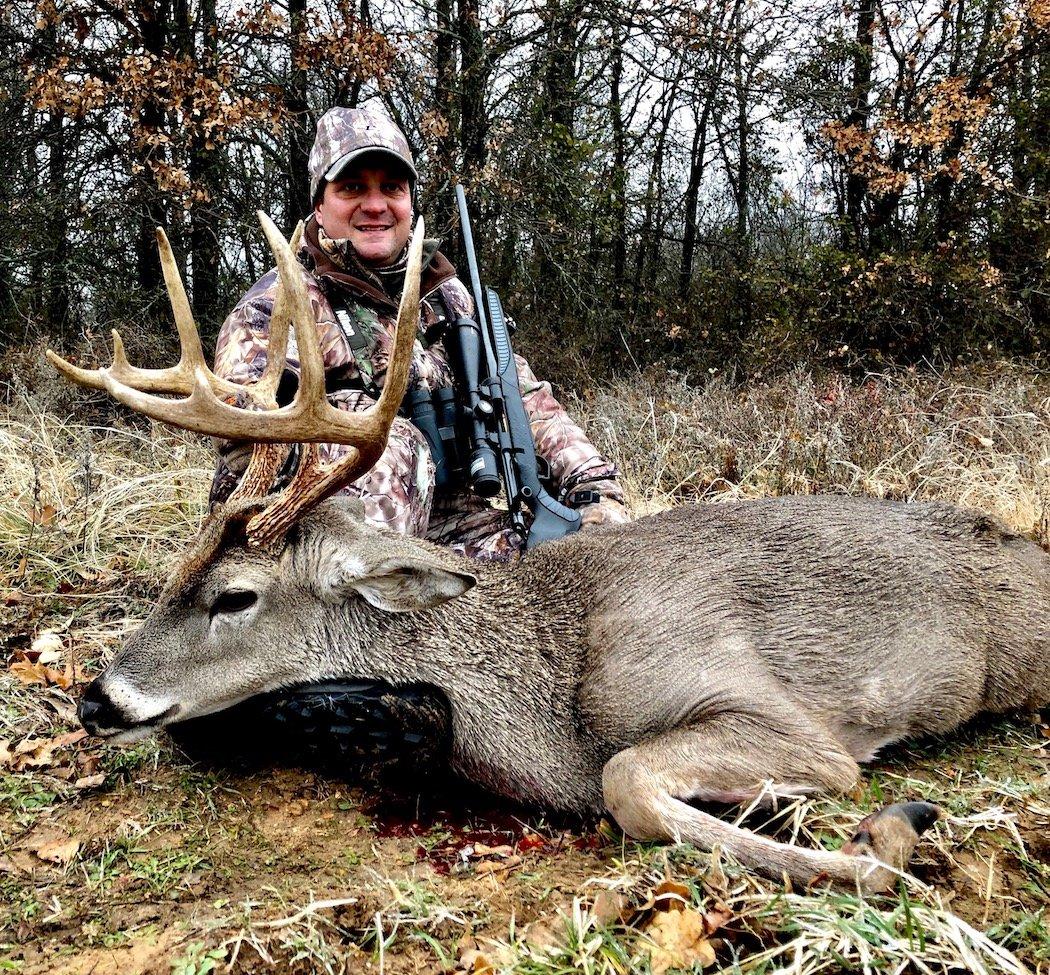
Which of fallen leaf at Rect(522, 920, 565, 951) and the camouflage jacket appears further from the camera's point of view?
the camouflage jacket

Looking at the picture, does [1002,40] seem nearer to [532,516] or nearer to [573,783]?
[532,516]

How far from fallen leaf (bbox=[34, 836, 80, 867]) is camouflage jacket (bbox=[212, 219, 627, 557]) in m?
1.25

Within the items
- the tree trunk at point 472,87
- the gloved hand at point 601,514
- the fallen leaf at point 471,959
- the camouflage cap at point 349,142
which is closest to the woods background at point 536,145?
the tree trunk at point 472,87

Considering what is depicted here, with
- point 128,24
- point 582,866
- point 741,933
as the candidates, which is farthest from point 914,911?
point 128,24

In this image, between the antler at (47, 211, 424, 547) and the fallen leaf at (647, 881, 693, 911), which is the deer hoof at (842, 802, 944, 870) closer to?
the fallen leaf at (647, 881, 693, 911)

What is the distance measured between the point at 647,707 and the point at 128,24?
927 centimetres

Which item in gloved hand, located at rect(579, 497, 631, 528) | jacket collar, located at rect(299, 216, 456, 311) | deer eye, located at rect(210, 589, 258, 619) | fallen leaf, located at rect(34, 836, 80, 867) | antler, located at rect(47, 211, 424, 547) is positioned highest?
jacket collar, located at rect(299, 216, 456, 311)

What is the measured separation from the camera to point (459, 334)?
481cm

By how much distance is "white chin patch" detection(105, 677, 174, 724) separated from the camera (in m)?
2.80

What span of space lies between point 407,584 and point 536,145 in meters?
8.85

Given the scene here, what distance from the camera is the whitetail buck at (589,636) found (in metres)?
2.78

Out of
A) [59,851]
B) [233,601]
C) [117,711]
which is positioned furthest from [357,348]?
[59,851]

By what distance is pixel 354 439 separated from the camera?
2.88 metres

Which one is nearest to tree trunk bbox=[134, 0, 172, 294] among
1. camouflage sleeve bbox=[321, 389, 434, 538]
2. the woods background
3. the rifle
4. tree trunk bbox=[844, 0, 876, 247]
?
the woods background
